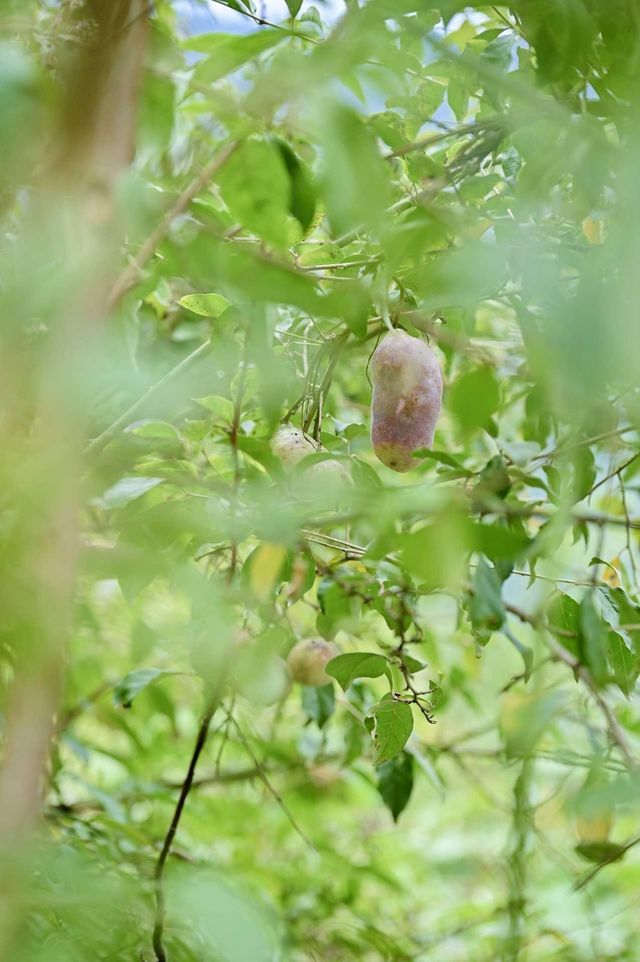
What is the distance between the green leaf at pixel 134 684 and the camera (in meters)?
0.74

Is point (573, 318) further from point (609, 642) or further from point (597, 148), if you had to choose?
point (609, 642)

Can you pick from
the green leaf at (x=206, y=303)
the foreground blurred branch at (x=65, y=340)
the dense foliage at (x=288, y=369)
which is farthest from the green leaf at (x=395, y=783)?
the foreground blurred branch at (x=65, y=340)

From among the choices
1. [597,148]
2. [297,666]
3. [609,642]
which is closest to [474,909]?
[297,666]

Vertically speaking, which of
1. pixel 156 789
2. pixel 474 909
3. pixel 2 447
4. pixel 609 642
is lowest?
pixel 474 909

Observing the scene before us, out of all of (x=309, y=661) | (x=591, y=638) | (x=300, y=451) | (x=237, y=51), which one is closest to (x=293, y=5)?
(x=237, y=51)

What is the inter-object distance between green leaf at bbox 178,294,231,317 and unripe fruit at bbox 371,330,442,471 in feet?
0.30

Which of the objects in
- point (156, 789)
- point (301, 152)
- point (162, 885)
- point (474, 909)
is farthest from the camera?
point (474, 909)

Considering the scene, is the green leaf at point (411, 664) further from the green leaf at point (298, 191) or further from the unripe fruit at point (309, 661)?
the green leaf at point (298, 191)

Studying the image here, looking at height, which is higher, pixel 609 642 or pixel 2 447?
pixel 2 447

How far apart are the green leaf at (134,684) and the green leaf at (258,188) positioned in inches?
18.8

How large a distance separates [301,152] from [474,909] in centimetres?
92

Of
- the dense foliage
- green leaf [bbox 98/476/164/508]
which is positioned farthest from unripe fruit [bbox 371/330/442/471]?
green leaf [bbox 98/476/164/508]

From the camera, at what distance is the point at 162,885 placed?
1.34ft

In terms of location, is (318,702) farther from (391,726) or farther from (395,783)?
(391,726)
